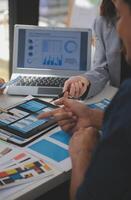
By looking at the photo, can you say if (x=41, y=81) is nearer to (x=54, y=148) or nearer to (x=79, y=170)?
(x=54, y=148)

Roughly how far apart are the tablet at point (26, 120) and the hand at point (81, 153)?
0.71 feet

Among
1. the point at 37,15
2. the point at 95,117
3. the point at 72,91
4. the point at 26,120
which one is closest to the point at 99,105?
the point at 72,91

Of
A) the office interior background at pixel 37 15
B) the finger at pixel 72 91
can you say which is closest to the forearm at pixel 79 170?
the finger at pixel 72 91

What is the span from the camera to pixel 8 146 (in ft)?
4.02

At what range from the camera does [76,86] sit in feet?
5.29

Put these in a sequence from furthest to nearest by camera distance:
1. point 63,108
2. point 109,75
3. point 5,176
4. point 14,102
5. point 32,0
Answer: point 32,0 → point 109,75 → point 14,102 → point 63,108 → point 5,176

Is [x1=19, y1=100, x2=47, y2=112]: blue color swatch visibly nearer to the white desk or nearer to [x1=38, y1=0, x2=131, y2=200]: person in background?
the white desk

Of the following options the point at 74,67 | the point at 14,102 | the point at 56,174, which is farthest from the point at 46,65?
the point at 56,174

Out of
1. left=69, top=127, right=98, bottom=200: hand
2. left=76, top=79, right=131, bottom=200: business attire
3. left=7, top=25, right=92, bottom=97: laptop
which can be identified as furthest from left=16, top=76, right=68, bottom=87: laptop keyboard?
left=76, top=79, right=131, bottom=200: business attire

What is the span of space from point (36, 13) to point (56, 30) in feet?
2.32

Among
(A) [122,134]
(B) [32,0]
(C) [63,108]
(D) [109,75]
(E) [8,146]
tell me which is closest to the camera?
(A) [122,134]

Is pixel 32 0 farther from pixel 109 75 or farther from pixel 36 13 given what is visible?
pixel 109 75

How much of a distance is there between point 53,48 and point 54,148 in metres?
0.64

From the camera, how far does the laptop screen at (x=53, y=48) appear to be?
5.64 feet
